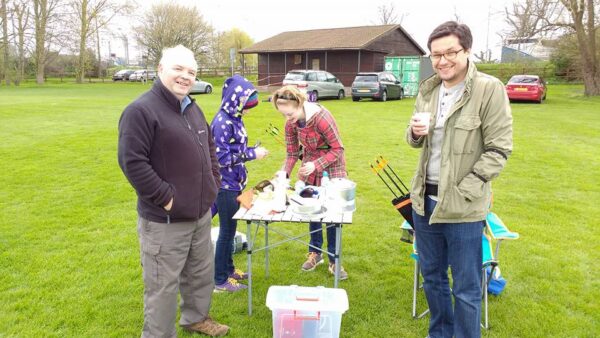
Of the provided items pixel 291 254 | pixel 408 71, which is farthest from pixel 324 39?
pixel 291 254

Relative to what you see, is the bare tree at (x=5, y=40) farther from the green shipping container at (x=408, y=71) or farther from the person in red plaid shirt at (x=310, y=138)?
the person in red plaid shirt at (x=310, y=138)

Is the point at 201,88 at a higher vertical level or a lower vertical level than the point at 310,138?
higher

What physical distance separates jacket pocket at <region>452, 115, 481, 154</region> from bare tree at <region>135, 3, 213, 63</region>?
39.2 meters

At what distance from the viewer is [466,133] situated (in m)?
2.04

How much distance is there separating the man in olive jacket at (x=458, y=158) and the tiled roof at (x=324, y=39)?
74.3 feet

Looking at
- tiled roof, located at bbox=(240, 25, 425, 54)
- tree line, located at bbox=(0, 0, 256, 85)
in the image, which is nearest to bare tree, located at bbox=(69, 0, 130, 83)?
tree line, located at bbox=(0, 0, 256, 85)

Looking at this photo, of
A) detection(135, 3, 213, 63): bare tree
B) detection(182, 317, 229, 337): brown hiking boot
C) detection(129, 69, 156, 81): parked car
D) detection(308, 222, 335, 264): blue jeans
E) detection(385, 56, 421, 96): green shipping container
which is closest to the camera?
detection(182, 317, 229, 337): brown hiking boot

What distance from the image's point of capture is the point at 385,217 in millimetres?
4965

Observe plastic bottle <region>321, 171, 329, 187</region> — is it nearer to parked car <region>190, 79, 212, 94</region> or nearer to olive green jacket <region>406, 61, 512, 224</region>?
olive green jacket <region>406, 61, 512, 224</region>

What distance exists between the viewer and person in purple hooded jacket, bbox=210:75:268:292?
3.03 meters

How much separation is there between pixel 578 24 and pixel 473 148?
21.3 metres

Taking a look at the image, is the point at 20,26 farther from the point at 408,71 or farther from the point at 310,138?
the point at 310,138

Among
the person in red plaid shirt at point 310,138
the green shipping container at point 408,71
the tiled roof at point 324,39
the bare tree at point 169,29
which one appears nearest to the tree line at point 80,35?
the bare tree at point 169,29

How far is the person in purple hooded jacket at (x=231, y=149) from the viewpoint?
3027 mm
